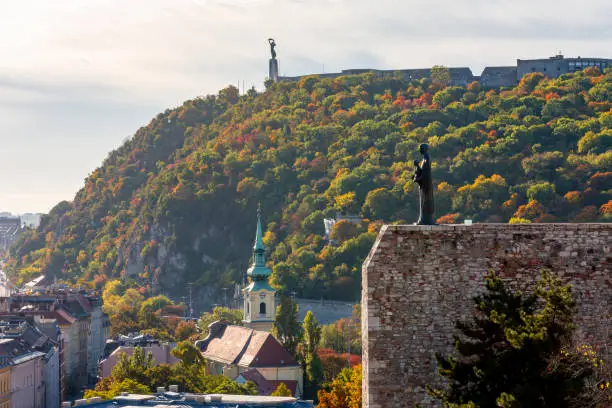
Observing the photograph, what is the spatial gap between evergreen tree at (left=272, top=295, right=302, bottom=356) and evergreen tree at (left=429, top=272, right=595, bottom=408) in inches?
3813

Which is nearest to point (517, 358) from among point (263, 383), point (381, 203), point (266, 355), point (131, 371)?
point (131, 371)

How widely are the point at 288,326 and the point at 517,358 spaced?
9905 centimetres

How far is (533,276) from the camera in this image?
21156mm

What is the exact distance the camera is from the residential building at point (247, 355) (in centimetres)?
11069

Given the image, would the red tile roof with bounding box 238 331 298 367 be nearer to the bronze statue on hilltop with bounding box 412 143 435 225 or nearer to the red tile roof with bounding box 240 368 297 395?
the red tile roof with bounding box 240 368 297 395

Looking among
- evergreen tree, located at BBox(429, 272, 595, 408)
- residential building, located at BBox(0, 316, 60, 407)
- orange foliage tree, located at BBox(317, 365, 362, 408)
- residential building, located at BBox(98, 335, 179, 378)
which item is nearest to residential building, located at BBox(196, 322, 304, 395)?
residential building, located at BBox(98, 335, 179, 378)

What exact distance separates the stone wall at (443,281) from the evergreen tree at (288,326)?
315 ft

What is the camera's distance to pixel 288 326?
11850 cm

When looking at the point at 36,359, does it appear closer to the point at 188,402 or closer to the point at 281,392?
the point at 188,402

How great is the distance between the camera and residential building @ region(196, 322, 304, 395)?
11069 centimetres

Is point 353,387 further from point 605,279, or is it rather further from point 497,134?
point 497,134

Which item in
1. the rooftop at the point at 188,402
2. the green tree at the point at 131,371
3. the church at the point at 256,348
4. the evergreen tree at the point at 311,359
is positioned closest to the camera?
the rooftop at the point at 188,402

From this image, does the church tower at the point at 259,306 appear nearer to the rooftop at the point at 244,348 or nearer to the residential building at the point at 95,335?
the rooftop at the point at 244,348

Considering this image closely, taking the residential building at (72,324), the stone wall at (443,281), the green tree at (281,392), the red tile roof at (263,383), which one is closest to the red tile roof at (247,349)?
the red tile roof at (263,383)
